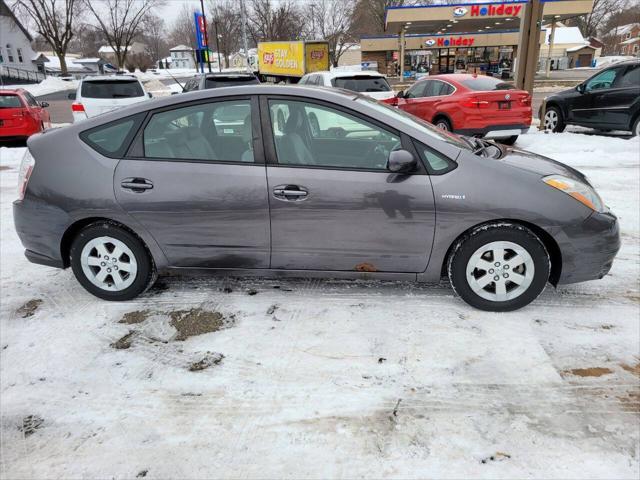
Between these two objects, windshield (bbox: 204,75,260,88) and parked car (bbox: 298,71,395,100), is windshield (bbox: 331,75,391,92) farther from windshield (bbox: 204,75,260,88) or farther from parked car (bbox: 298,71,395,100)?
windshield (bbox: 204,75,260,88)

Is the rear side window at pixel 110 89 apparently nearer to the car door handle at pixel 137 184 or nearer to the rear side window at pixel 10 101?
the rear side window at pixel 10 101

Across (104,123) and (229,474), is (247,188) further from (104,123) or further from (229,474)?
(229,474)

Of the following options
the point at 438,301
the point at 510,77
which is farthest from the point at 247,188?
the point at 510,77

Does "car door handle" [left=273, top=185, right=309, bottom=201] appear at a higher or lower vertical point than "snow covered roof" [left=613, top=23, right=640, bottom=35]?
lower

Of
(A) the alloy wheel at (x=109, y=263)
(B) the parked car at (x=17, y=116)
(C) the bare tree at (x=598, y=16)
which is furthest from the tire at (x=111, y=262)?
(C) the bare tree at (x=598, y=16)

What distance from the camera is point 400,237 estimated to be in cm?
329

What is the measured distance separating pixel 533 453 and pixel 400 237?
5.08ft

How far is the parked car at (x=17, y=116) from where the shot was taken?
11734 millimetres

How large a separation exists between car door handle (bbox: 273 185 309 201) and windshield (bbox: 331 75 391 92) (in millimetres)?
8704

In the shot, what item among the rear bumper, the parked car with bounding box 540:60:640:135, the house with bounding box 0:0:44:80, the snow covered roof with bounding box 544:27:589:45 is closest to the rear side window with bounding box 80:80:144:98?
the rear bumper

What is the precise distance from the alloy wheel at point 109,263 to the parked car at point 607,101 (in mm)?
10594

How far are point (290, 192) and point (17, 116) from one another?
11.5m

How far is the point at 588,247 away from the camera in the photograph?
323 cm

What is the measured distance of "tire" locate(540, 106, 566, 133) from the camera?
11.8 m
